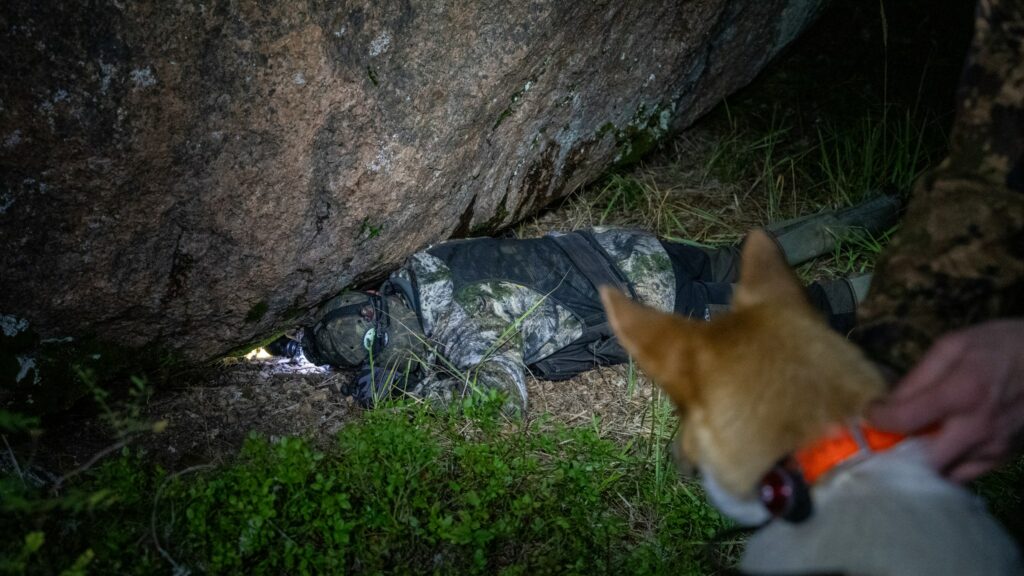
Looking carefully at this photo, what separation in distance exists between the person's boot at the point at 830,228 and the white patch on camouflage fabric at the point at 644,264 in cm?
73

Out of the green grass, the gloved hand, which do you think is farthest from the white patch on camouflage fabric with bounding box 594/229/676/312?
the gloved hand

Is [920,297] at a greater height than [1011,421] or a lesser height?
greater

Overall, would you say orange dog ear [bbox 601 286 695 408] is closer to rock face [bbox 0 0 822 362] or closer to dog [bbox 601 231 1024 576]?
dog [bbox 601 231 1024 576]

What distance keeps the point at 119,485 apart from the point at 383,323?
4.82 ft

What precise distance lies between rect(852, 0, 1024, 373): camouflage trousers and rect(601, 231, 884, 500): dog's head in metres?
0.18

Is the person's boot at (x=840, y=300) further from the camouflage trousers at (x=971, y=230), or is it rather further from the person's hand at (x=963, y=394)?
the person's hand at (x=963, y=394)

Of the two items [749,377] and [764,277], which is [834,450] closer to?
[749,377]

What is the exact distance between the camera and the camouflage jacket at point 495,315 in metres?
3.42

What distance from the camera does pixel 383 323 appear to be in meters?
3.50

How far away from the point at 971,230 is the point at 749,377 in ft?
1.93

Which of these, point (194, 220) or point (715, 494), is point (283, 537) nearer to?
point (194, 220)

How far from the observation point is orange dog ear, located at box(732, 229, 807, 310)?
1.41 metres

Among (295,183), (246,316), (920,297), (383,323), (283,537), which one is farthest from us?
(383,323)

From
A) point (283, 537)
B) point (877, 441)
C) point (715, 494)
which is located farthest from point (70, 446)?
point (877, 441)
